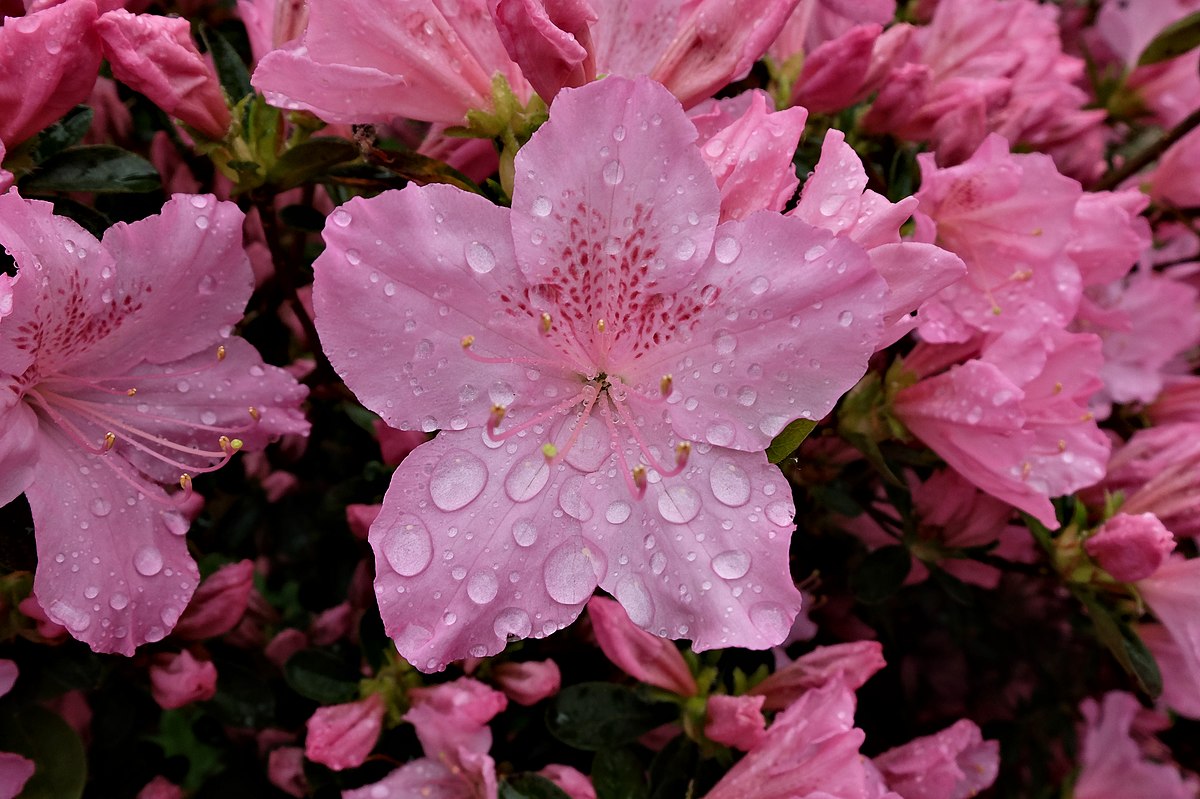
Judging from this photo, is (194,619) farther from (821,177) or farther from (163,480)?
(821,177)

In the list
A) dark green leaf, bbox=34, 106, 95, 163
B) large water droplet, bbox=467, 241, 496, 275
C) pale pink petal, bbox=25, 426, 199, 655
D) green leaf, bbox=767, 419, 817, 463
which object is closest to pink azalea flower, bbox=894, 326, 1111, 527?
green leaf, bbox=767, 419, 817, 463

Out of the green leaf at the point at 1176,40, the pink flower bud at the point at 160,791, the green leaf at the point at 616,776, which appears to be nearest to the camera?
the green leaf at the point at 616,776

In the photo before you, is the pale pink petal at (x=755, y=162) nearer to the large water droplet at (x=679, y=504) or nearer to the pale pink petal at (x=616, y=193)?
the pale pink petal at (x=616, y=193)

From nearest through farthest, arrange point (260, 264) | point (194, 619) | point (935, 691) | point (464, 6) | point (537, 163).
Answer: point (537, 163), point (464, 6), point (194, 619), point (260, 264), point (935, 691)

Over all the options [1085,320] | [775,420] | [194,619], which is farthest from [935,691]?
[194,619]

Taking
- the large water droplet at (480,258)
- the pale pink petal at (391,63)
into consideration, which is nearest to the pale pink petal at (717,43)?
the pale pink petal at (391,63)

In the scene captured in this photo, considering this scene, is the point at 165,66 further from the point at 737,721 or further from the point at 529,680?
the point at 737,721

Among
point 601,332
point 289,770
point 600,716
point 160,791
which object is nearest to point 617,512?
point 601,332
